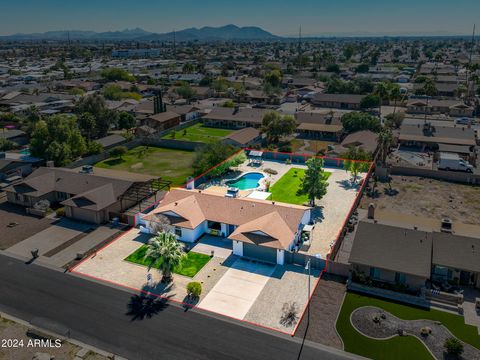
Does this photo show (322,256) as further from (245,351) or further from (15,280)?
(15,280)

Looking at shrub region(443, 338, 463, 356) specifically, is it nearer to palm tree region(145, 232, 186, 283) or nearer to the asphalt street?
the asphalt street

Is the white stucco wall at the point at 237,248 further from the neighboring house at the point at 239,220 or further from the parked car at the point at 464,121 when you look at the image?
the parked car at the point at 464,121

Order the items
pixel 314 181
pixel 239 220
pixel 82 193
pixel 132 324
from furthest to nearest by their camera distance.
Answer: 1. pixel 314 181
2. pixel 82 193
3. pixel 239 220
4. pixel 132 324

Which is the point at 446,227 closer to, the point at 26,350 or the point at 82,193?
the point at 26,350

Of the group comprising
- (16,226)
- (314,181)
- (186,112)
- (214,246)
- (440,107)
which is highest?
(440,107)

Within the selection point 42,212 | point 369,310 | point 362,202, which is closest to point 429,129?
point 362,202

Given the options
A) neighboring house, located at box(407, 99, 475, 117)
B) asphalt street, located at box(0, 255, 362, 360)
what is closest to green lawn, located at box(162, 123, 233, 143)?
asphalt street, located at box(0, 255, 362, 360)

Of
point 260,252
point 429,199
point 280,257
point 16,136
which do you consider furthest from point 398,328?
point 16,136
